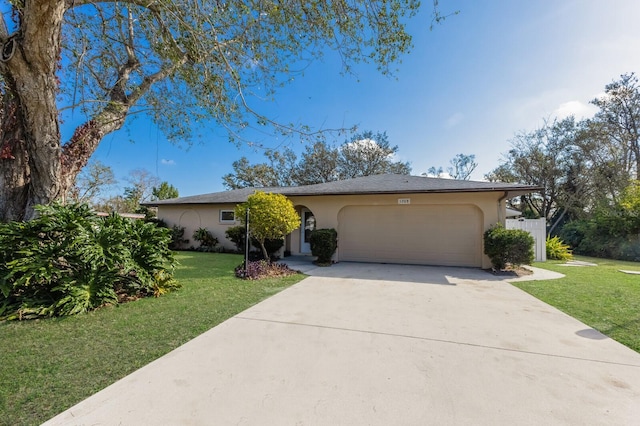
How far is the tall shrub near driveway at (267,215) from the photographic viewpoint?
27.0 feet

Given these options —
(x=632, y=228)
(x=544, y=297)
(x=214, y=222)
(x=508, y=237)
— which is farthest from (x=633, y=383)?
(x=632, y=228)

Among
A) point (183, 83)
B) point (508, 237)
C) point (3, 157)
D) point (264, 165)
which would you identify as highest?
point (264, 165)

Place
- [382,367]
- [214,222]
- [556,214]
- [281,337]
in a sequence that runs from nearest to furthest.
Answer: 1. [382,367]
2. [281,337]
3. [214,222]
4. [556,214]

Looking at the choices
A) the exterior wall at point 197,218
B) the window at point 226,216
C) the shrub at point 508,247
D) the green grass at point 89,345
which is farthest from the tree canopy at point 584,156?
the green grass at point 89,345

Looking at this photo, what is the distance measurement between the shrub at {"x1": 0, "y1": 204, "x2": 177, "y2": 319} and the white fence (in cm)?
1262

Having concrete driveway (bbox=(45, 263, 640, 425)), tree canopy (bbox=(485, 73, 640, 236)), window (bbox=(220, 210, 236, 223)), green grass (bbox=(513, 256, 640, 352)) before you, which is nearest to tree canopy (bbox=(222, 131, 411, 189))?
tree canopy (bbox=(485, 73, 640, 236))

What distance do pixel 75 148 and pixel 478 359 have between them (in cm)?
760

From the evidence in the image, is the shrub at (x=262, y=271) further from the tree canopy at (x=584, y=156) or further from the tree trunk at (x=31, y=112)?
the tree canopy at (x=584, y=156)

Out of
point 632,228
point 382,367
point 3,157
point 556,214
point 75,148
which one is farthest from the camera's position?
point 556,214

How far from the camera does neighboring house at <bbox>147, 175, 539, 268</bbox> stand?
350 inches

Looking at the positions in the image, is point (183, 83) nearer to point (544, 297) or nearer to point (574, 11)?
point (574, 11)

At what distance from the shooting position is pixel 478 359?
2965 mm

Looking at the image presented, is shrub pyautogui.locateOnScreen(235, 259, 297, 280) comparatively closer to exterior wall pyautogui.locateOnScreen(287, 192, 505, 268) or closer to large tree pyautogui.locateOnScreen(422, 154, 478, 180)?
exterior wall pyautogui.locateOnScreen(287, 192, 505, 268)

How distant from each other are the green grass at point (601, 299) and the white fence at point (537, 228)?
2.82m
